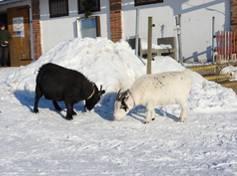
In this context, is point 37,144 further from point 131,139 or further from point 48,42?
point 48,42

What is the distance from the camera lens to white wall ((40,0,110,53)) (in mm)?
18931

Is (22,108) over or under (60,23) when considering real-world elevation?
under

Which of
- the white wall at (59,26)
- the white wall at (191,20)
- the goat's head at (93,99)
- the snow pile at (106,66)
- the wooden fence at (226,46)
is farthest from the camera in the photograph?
the white wall at (59,26)

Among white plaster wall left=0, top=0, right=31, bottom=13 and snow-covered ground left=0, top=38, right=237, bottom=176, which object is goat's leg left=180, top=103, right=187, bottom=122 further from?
white plaster wall left=0, top=0, right=31, bottom=13

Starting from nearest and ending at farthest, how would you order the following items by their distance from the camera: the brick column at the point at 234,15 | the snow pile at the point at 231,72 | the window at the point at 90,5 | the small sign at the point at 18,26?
the snow pile at the point at 231,72
the brick column at the point at 234,15
the window at the point at 90,5
the small sign at the point at 18,26

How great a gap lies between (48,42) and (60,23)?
4.13 feet

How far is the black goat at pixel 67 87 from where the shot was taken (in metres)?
9.41

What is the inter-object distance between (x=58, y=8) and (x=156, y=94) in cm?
1334

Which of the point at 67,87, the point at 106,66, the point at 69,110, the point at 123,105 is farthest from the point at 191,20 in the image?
the point at 123,105

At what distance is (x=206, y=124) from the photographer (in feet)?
27.9

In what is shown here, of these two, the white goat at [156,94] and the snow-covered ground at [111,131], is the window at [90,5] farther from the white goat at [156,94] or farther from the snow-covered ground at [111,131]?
the white goat at [156,94]

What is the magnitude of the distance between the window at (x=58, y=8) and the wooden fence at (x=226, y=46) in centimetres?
873

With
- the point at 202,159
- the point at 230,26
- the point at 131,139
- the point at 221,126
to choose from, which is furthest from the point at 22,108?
the point at 230,26

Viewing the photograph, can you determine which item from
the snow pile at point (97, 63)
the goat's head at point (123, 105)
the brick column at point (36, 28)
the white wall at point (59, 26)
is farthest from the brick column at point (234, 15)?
the brick column at point (36, 28)
